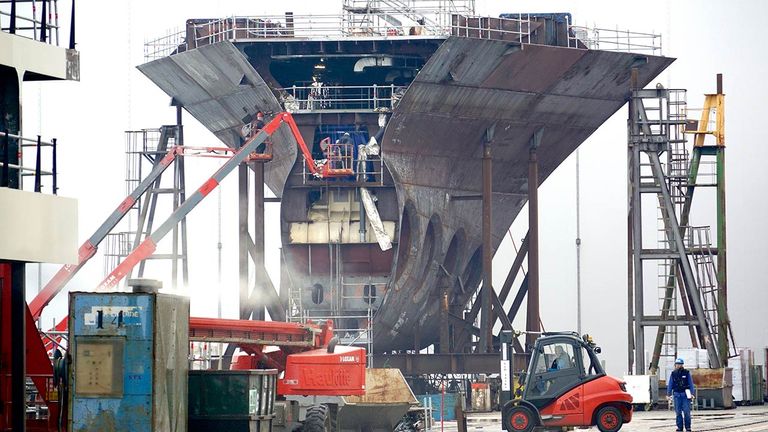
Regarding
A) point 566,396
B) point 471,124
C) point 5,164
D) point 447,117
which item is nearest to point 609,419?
point 566,396

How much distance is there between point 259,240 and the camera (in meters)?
59.2

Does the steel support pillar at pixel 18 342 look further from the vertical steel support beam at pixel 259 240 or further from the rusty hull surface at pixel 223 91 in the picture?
the vertical steel support beam at pixel 259 240

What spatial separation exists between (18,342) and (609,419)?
14806 millimetres

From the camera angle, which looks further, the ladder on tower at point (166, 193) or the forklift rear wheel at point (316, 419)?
the ladder on tower at point (166, 193)

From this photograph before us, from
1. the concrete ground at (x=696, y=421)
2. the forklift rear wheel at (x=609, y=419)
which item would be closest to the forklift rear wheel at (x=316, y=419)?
the forklift rear wheel at (x=609, y=419)

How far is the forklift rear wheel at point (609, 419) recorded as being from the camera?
109 feet

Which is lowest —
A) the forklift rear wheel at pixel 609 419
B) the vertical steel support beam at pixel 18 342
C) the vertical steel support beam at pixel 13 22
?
the forklift rear wheel at pixel 609 419

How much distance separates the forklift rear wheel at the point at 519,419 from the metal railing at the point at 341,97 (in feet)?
74.5

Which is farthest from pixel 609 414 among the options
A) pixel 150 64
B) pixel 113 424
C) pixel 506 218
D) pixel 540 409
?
pixel 506 218

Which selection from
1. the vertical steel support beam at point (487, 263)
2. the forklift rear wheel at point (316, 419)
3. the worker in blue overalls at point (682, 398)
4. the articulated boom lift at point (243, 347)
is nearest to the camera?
the articulated boom lift at point (243, 347)

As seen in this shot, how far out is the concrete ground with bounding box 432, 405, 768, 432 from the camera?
118 feet

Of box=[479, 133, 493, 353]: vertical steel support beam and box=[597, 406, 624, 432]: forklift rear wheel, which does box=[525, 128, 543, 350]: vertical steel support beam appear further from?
box=[597, 406, 624, 432]: forklift rear wheel

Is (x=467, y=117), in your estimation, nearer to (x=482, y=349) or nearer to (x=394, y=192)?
(x=394, y=192)

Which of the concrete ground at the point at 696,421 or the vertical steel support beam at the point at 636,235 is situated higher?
the vertical steel support beam at the point at 636,235
